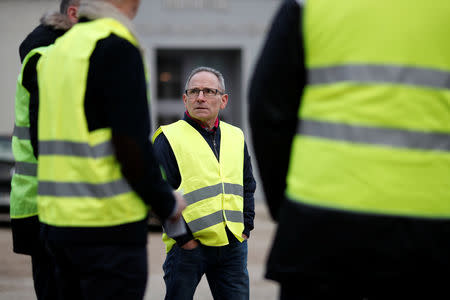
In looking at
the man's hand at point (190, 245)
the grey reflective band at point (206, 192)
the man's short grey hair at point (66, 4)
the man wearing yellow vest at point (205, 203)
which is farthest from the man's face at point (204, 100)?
the man's short grey hair at point (66, 4)

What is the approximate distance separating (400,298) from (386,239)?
0.73 ft

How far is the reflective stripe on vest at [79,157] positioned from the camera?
7.45 feet

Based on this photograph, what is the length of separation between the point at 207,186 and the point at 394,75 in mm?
1929

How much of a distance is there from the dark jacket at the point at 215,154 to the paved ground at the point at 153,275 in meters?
2.36

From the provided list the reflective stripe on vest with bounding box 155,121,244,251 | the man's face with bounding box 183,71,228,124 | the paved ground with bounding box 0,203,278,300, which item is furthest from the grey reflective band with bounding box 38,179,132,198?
the paved ground with bounding box 0,203,278,300

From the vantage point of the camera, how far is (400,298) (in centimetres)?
207

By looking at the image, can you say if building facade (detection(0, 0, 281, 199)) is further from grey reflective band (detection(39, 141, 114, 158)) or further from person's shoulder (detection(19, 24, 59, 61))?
grey reflective band (detection(39, 141, 114, 158))

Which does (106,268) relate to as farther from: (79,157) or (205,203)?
(205,203)

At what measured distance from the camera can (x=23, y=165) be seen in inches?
119

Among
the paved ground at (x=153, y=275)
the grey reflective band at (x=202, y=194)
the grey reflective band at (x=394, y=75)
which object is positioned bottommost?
the paved ground at (x=153, y=275)

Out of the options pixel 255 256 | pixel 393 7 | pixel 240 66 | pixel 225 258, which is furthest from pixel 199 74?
pixel 240 66

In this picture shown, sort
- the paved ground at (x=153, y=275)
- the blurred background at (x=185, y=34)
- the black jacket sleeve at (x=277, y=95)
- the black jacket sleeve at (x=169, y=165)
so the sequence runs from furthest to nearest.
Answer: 1. the blurred background at (x=185, y=34)
2. the paved ground at (x=153, y=275)
3. the black jacket sleeve at (x=169, y=165)
4. the black jacket sleeve at (x=277, y=95)

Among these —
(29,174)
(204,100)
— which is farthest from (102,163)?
(204,100)

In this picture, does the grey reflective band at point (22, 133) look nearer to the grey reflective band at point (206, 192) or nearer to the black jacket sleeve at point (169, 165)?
the black jacket sleeve at point (169, 165)
